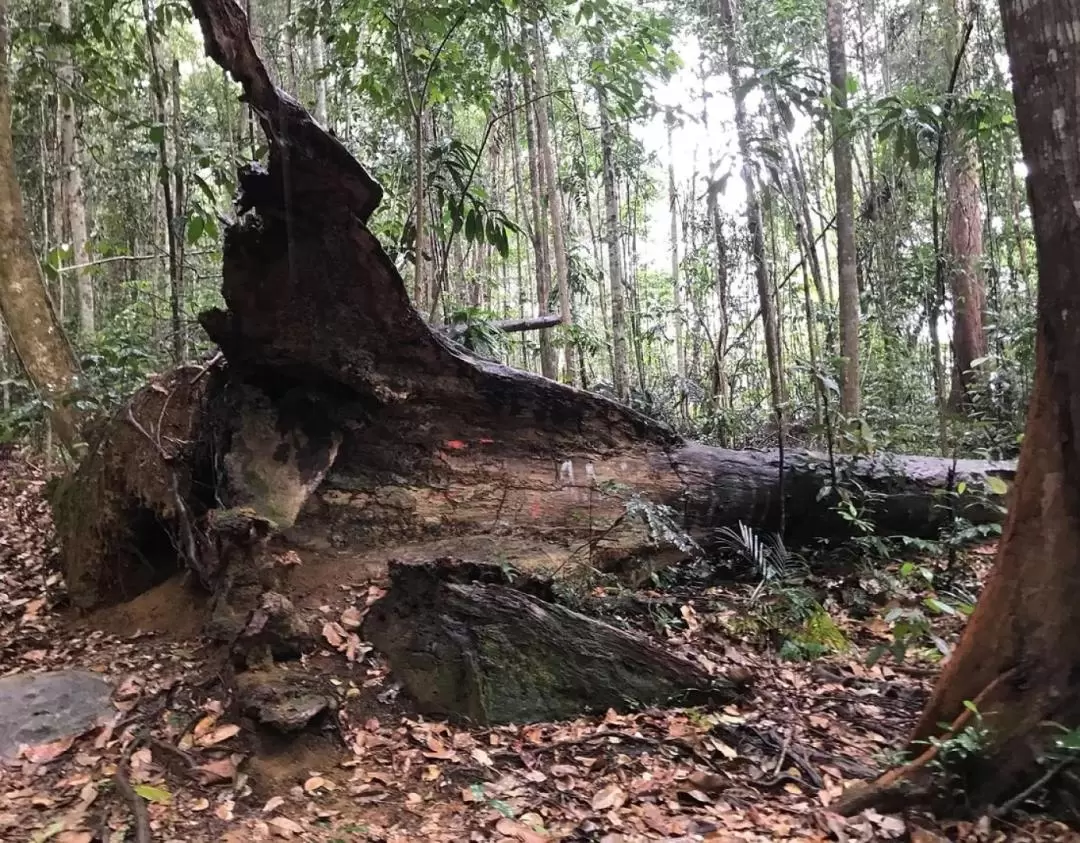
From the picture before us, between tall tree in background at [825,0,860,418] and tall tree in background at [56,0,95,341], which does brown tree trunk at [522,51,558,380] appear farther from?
tall tree in background at [56,0,95,341]

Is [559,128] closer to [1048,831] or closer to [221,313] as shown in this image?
[221,313]

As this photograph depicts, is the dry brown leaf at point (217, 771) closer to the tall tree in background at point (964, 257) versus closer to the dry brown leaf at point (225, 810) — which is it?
the dry brown leaf at point (225, 810)

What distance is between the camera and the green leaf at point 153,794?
3319 millimetres

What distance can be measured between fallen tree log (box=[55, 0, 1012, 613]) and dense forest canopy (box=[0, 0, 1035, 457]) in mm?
860

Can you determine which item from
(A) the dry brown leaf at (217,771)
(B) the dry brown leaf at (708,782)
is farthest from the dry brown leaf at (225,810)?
(B) the dry brown leaf at (708,782)

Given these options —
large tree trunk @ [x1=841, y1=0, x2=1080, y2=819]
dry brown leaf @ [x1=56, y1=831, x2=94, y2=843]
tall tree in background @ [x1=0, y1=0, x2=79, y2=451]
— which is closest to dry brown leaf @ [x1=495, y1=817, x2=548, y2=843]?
large tree trunk @ [x1=841, y1=0, x2=1080, y2=819]

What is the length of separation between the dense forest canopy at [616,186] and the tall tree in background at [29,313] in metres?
0.35

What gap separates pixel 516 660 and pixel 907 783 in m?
1.98

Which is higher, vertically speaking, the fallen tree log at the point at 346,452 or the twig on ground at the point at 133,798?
the fallen tree log at the point at 346,452

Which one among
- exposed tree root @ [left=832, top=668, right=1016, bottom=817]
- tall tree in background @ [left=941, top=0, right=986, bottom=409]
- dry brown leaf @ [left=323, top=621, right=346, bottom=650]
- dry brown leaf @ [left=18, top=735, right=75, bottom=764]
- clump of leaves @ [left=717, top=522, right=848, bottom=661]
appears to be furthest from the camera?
tall tree in background @ [left=941, top=0, right=986, bottom=409]

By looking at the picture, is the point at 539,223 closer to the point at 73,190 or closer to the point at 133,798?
the point at 73,190

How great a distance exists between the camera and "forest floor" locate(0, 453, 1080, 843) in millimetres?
3244

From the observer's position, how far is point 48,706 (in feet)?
13.3

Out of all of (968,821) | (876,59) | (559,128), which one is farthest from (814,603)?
(559,128)
